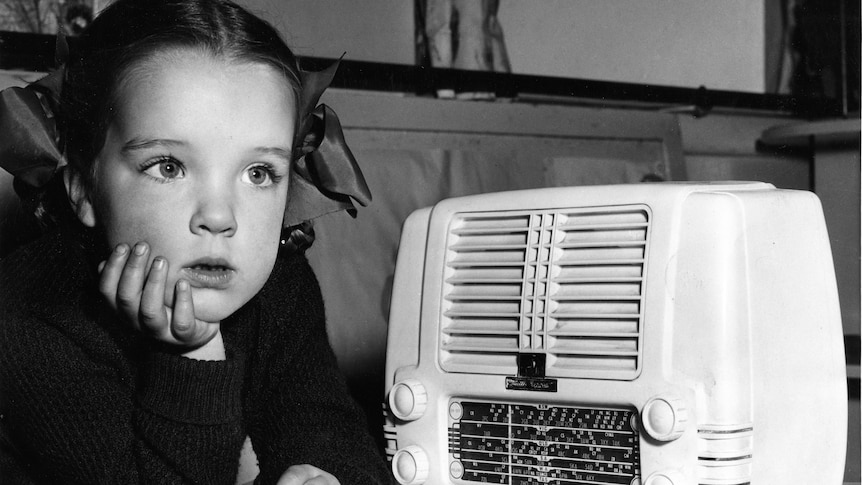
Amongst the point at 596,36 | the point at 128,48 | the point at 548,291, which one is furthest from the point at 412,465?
the point at 596,36

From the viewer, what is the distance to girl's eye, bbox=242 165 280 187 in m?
0.91

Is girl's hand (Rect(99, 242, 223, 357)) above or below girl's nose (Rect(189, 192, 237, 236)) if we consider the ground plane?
below

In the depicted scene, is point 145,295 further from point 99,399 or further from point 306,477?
point 306,477

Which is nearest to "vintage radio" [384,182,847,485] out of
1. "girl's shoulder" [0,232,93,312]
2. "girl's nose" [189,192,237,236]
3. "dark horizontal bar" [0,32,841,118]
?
"girl's nose" [189,192,237,236]

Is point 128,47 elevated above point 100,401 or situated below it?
above

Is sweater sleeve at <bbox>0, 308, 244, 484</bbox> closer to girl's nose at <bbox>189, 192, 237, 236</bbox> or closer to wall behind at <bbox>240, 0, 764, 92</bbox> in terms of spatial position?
girl's nose at <bbox>189, 192, 237, 236</bbox>

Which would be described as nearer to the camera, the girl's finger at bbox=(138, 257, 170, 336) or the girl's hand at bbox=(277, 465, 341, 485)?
the girl's finger at bbox=(138, 257, 170, 336)

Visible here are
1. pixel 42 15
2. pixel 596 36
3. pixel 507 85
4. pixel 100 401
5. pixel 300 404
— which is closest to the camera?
pixel 100 401

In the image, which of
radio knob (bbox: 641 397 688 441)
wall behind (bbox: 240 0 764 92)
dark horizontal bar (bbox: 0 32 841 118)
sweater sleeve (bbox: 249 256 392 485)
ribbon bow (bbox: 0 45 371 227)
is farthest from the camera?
wall behind (bbox: 240 0 764 92)

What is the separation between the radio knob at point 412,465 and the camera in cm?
98

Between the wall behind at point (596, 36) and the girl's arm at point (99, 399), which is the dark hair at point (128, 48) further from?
the wall behind at point (596, 36)

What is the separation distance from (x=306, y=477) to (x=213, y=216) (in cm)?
30

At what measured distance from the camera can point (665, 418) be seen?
0.83 metres

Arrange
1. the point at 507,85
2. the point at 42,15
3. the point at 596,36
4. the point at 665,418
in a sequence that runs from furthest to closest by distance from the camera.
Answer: the point at 596,36 → the point at 507,85 → the point at 42,15 → the point at 665,418
